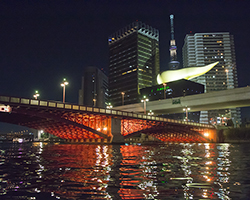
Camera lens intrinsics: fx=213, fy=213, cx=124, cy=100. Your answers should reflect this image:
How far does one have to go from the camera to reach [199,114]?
17638 cm

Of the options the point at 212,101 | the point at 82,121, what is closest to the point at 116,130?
the point at 82,121

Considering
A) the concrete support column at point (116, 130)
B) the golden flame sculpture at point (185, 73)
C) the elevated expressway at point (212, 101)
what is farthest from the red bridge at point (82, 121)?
the golden flame sculpture at point (185, 73)

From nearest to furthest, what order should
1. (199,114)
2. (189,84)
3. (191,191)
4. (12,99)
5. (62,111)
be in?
(191,191) → (12,99) → (62,111) → (189,84) → (199,114)

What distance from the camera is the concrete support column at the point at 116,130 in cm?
5219

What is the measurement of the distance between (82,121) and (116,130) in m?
8.82

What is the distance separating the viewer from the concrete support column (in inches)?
2055

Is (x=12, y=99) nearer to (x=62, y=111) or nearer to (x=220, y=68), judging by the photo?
(x=62, y=111)

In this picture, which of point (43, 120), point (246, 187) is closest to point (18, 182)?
point (246, 187)

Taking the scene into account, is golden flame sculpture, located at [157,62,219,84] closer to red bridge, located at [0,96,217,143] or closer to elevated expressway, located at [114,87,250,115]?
elevated expressway, located at [114,87,250,115]

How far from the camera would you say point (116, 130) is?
5319 cm

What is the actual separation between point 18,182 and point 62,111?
3720cm

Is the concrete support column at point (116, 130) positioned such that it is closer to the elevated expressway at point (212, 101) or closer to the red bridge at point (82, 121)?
the red bridge at point (82, 121)

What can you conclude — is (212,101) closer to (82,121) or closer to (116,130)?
(116,130)

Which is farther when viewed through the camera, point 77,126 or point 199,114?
point 199,114
